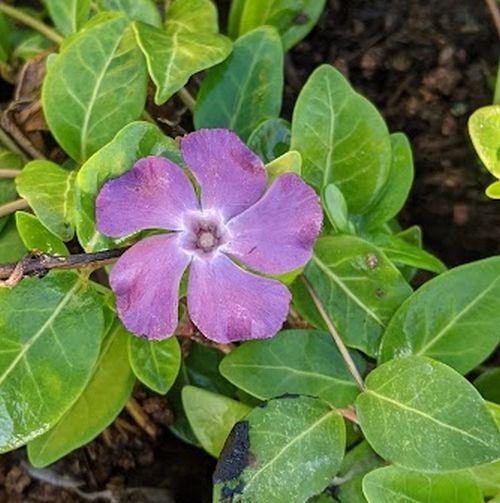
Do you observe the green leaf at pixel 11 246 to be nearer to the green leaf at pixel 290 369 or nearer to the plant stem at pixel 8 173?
the plant stem at pixel 8 173

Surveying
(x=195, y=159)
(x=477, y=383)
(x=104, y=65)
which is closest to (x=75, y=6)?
(x=104, y=65)

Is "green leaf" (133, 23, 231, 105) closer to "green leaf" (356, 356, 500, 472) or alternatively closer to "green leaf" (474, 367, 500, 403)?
"green leaf" (356, 356, 500, 472)

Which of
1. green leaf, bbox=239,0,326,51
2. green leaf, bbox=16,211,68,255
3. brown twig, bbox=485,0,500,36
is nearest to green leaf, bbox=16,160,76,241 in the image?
green leaf, bbox=16,211,68,255

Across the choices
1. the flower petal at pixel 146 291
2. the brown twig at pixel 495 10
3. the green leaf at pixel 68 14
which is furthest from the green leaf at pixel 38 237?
the brown twig at pixel 495 10

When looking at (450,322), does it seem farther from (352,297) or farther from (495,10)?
(495,10)

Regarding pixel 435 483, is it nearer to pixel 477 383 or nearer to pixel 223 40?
pixel 477 383

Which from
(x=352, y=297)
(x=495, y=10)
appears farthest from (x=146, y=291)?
(x=495, y=10)
